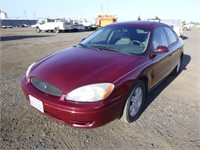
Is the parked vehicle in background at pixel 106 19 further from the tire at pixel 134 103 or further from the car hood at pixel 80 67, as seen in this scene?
the tire at pixel 134 103

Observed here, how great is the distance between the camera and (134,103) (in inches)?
124

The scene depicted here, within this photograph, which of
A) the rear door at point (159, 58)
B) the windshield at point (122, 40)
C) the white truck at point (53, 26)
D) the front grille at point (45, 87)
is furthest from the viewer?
the white truck at point (53, 26)

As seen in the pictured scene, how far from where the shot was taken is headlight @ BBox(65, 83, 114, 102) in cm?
244

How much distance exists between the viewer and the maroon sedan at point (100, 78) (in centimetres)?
245

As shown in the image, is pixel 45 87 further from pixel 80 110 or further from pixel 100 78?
pixel 100 78

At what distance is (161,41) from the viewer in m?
4.15

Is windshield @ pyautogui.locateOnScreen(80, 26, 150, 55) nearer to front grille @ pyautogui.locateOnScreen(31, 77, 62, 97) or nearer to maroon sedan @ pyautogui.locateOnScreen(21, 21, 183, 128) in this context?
maroon sedan @ pyautogui.locateOnScreen(21, 21, 183, 128)

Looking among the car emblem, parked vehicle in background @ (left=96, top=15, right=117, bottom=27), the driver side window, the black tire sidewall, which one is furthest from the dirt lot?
parked vehicle in background @ (left=96, top=15, right=117, bottom=27)

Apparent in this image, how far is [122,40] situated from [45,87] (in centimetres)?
182

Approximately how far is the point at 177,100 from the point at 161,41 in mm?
1300

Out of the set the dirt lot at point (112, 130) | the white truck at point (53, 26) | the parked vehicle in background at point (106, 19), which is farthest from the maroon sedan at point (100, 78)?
the parked vehicle in background at point (106, 19)

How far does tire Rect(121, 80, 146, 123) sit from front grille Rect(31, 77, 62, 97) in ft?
3.31

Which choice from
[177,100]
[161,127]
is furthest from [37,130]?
[177,100]

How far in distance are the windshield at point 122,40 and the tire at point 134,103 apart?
64cm
